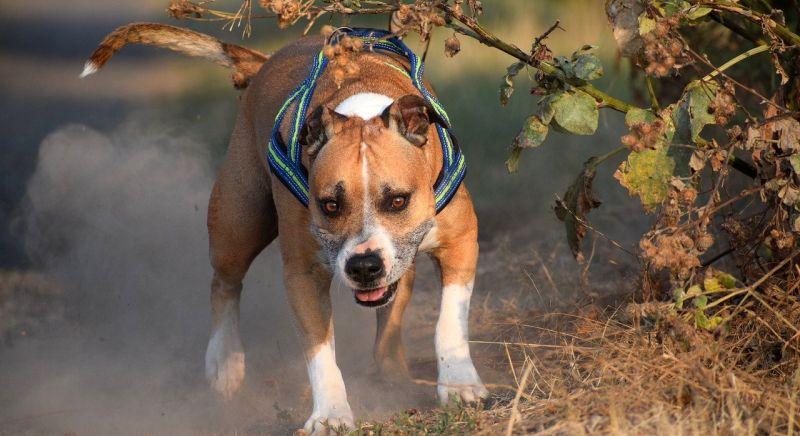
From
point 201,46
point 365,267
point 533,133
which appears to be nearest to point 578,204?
point 533,133

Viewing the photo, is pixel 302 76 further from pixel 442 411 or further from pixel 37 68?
pixel 37 68

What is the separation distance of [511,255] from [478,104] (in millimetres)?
1515

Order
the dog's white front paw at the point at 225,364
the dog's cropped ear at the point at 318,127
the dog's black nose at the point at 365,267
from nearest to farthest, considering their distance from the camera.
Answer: the dog's black nose at the point at 365,267 → the dog's cropped ear at the point at 318,127 → the dog's white front paw at the point at 225,364

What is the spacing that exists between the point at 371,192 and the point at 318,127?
0.40m

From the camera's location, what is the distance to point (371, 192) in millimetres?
4469

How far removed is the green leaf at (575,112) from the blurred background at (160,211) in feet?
6.48

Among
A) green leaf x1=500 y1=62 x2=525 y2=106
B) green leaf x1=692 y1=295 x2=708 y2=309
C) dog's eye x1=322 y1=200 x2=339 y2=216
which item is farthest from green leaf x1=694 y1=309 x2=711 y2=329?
dog's eye x1=322 y1=200 x2=339 y2=216

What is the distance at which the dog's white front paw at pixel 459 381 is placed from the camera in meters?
4.86

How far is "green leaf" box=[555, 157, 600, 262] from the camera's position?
495 centimetres

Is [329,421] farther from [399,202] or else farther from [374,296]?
[399,202]

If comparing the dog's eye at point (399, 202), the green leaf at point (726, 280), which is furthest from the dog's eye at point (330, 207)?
the green leaf at point (726, 280)

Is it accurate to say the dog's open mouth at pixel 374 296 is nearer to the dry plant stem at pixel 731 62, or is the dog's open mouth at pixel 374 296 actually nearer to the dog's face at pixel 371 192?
the dog's face at pixel 371 192

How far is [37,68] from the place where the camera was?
8703 mm

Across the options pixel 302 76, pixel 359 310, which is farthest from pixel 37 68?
pixel 302 76
